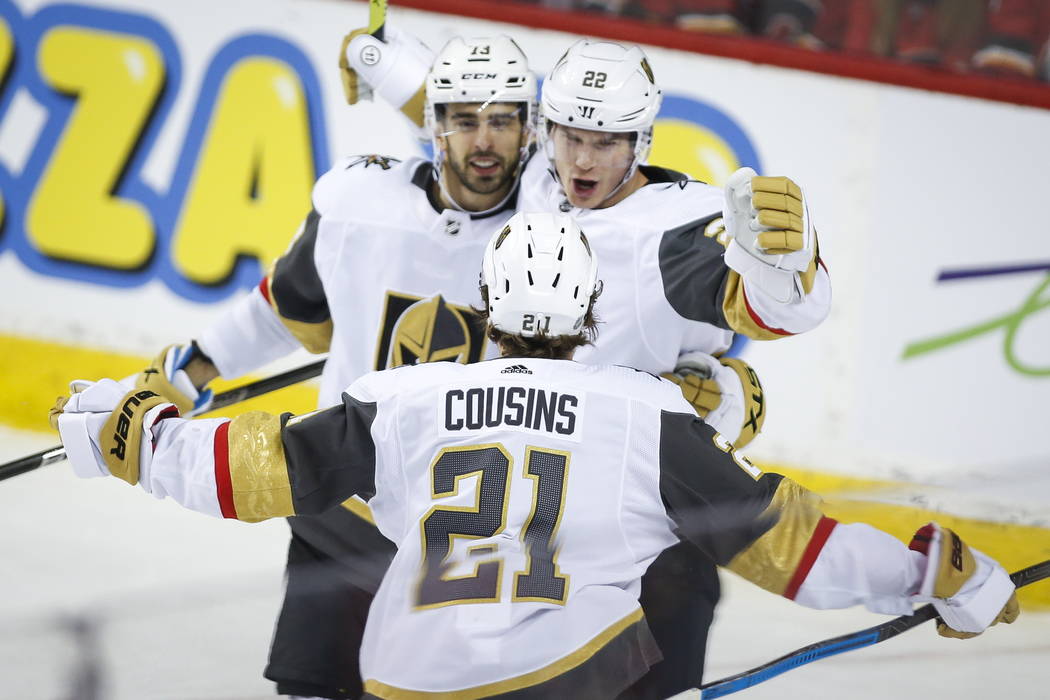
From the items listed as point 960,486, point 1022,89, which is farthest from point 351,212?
point 1022,89

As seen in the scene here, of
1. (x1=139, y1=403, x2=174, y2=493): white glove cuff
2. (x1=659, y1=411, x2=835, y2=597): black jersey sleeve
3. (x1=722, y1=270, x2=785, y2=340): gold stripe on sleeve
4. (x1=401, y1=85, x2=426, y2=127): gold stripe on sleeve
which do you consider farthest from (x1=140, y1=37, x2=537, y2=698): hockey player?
(x1=659, y1=411, x2=835, y2=597): black jersey sleeve

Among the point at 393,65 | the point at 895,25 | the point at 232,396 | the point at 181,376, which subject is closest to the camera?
the point at 181,376

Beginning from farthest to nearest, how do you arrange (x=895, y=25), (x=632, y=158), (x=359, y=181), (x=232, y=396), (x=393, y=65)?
1. (x=895, y=25)
2. (x=232, y=396)
3. (x=393, y=65)
4. (x=359, y=181)
5. (x=632, y=158)

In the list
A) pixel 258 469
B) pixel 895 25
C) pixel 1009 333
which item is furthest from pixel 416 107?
pixel 1009 333

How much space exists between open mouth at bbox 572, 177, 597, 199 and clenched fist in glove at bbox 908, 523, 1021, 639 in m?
0.83

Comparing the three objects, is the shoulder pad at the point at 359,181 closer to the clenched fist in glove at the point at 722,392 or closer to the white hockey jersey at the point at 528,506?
the clenched fist in glove at the point at 722,392

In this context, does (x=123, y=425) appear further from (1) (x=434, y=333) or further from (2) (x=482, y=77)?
(2) (x=482, y=77)

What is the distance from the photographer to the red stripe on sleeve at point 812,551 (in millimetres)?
1846

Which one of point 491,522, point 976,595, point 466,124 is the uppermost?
point 466,124

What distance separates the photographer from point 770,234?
6.51 feet

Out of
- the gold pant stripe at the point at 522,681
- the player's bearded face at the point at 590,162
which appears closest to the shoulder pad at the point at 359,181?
the player's bearded face at the point at 590,162

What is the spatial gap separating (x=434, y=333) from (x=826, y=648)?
2.80 feet

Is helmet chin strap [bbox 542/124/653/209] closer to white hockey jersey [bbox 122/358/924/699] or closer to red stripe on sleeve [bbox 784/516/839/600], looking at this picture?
white hockey jersey [bbox 122/358/924/699]

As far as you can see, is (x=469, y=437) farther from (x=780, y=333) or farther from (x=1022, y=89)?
(x=1022, y=89)
